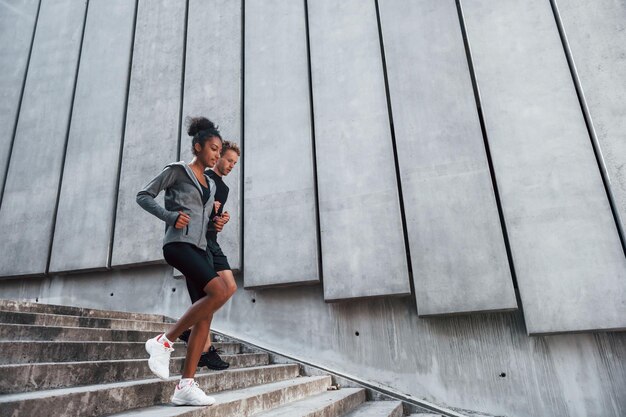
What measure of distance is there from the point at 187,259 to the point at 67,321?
7.54 feet

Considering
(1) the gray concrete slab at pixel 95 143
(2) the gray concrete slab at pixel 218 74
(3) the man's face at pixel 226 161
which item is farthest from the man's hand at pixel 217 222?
(1) the gray concrete slab at pixel 95 143

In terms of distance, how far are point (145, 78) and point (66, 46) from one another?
2.18 m

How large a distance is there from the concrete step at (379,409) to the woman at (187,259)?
164 centimetres

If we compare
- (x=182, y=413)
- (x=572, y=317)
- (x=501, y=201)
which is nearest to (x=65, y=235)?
(x=182, y=413)

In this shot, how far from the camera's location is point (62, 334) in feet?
10.6

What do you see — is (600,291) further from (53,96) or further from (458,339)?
(53,96)

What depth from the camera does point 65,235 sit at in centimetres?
629

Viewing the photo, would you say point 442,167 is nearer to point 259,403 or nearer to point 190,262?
point 259,403

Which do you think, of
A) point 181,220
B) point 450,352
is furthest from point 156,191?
point 450,352

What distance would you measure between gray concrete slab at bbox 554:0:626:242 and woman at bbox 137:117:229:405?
4140mm

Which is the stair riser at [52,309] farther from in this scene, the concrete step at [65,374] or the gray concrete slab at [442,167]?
the gray concrete slab at [442,167]

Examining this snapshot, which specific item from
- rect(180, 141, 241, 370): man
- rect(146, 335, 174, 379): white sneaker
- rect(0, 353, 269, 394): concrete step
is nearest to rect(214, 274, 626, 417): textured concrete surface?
rect(180, 141, 241, 370): man

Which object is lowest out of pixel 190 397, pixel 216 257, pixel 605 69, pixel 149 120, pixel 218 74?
pixel 190 397

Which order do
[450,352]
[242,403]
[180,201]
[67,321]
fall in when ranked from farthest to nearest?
[450,352]
[67,321]
[242,403]
[180,201]
